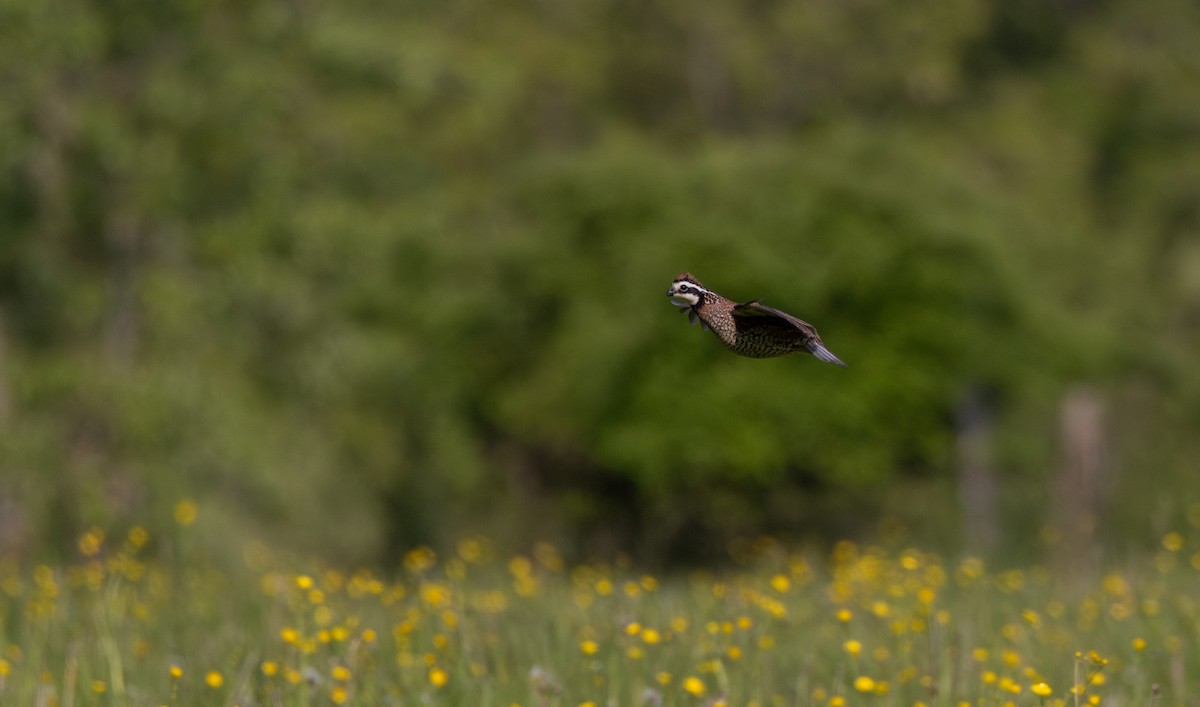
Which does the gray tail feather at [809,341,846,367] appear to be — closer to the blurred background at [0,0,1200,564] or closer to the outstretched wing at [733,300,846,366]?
the outstretched wing at [733,300,846,366]

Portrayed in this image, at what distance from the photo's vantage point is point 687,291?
3510 mm

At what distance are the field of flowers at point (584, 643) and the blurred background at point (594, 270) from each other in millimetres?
1353

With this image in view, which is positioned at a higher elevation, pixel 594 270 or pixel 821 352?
pixel 594 270

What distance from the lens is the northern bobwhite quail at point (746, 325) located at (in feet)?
11.1

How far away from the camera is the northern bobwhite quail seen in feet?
11.1

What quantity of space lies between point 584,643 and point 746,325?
225 cm

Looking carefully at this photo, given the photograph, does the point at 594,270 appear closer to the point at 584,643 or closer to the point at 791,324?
the point at 584,643

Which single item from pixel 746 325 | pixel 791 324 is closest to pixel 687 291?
pixel 746 325

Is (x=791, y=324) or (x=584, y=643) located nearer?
(x=791, y=324)

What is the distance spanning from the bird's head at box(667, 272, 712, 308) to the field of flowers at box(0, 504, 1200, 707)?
1449 millimetres

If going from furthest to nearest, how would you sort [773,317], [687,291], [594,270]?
[594,270] → [687,291] → [773,317]

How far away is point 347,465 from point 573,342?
507cm

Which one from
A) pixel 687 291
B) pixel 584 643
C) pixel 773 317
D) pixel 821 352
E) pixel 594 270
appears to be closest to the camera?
pixel 821 352

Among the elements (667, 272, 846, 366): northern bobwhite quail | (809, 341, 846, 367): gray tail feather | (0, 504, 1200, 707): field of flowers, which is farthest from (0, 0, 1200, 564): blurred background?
(809, 341, 846, 367): gray tail feather
